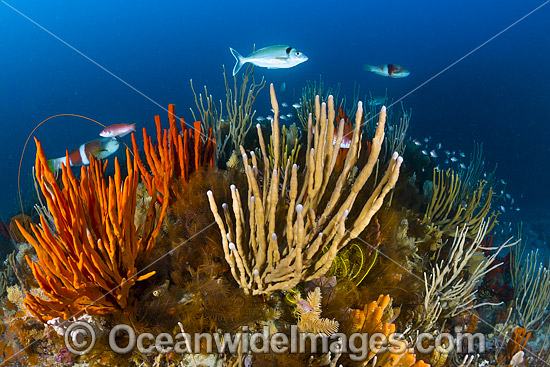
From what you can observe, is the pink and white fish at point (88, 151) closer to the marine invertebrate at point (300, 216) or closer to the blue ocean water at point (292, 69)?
the marine invertebrate at point (300, 216)

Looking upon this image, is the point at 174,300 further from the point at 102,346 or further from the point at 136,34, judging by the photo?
the point at 136,34

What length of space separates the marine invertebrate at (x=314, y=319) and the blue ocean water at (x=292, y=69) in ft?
124

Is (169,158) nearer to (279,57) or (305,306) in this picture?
(305,306)

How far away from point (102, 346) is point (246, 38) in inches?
3063

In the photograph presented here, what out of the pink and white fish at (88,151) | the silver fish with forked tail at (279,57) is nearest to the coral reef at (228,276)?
the pink and white fish at (88,151)

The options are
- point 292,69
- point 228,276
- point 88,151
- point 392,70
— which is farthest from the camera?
point 292,69

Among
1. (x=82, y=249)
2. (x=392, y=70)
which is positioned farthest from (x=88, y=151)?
(x=392, y=70)

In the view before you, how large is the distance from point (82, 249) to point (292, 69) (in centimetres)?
6745

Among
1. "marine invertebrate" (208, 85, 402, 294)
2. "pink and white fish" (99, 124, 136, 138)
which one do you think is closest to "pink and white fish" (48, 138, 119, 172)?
"pink and white fish" (99, 124, 136, 138)

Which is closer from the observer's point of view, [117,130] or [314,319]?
[314,319]

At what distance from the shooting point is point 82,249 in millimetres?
1987

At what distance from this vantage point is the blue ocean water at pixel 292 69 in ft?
144

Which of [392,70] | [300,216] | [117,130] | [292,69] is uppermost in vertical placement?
[392,70]

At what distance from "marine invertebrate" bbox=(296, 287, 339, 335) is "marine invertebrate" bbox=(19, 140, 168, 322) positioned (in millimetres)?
1192
